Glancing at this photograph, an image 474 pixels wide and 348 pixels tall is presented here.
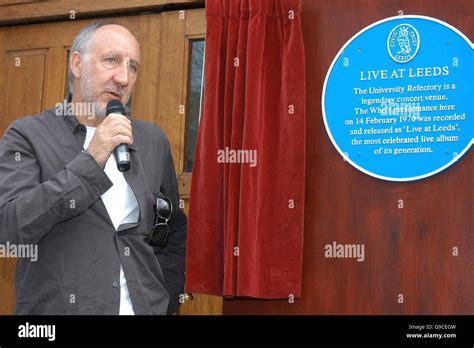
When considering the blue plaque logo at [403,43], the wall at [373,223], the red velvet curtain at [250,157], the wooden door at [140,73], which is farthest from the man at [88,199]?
the blue plaque logo at [403,43]

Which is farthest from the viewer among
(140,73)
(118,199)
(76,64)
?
(140,73)

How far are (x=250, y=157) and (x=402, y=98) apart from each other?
2.50 feet

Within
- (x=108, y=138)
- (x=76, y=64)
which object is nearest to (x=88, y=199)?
(x=108, y=138)

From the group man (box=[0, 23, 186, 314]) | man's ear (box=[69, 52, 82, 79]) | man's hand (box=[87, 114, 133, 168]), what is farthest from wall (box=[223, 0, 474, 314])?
man's hand (box=[87, 114, 133, 168])

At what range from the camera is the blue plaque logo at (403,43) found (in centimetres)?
388

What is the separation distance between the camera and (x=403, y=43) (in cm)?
390

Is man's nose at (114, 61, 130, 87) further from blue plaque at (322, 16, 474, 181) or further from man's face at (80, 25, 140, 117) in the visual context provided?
blue plaque at (322, 16, 474, 181)

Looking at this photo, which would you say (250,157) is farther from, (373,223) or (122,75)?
(122,75)

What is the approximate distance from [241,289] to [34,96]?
1824 millimetres

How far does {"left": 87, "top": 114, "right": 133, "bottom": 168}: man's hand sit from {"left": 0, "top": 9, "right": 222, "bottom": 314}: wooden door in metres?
1.39

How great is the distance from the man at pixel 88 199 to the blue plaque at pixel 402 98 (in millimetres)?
984

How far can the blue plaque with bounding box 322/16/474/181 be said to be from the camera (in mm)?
3768
